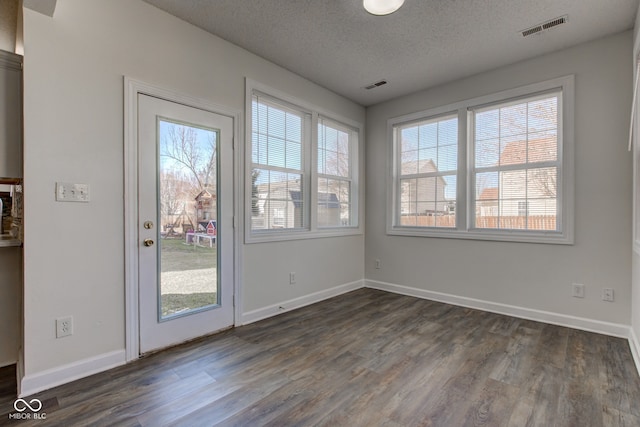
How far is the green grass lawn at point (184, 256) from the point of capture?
8.34 feet

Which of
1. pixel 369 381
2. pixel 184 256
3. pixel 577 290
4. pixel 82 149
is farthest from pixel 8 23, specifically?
pixel 577 290

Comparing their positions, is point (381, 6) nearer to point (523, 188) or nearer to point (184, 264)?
point (523, 188)

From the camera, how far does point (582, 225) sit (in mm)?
3008

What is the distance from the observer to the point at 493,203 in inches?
142

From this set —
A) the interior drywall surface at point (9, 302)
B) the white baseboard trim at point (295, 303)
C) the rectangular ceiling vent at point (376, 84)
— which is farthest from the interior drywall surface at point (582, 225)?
the interior drywall surface at point (9, 302)

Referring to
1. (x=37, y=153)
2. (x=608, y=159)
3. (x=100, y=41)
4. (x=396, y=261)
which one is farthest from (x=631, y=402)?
(x=100, y=41)

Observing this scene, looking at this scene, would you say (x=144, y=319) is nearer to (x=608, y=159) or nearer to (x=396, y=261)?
(x=396, y=261)

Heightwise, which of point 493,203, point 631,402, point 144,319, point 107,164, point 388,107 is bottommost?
point 631,402

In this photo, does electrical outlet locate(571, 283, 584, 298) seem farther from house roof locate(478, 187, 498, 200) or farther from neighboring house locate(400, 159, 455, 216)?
neighboring house locate(400, 159, 455, 216)

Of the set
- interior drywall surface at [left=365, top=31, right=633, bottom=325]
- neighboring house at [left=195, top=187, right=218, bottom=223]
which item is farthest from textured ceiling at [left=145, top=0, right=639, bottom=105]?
neighboring house at [left=195, top=187, right=218, bottom=223]

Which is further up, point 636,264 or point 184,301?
point 636,264

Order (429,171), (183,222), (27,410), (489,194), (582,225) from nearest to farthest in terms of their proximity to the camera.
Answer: (27,410) < (183,222) < (582,225) < (489,194) < (429,171)

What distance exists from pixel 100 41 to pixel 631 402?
415 centimetres

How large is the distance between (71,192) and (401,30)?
2878mm
